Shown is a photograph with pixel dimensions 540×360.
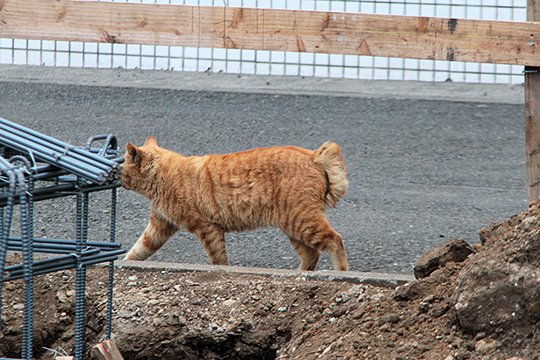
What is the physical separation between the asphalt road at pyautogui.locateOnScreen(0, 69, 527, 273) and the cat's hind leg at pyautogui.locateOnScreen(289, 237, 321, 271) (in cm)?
24

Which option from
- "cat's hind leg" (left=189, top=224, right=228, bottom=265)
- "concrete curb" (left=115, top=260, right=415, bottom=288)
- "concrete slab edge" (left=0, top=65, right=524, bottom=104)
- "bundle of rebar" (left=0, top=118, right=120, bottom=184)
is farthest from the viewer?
"concrete slab edge" (left=0, top=65, right=524, bottom=104)

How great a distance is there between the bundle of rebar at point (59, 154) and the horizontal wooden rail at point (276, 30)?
6.61 feet

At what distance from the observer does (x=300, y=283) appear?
475cm

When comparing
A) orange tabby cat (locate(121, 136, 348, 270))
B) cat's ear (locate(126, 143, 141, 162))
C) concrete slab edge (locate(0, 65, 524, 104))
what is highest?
concrete slab edge (locate(0, 65, 524, 104))

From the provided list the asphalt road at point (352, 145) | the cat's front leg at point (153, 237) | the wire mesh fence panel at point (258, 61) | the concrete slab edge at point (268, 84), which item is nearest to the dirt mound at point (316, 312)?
the cat's front leg at point (153, 237)

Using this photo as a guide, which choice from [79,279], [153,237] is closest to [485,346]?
[79,279]

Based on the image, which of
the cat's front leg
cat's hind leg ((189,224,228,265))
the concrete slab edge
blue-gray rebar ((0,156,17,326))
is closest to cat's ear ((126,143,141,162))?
the cat's front leg

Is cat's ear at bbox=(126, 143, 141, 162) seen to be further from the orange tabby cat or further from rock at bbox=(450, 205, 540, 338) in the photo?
rock at bbox=(450, 205, 540, 338)

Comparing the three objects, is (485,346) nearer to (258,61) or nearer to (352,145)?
(352,145)

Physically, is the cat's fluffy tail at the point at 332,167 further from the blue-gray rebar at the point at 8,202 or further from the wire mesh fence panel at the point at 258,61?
the wire mesh fence panel at the point at 258,61

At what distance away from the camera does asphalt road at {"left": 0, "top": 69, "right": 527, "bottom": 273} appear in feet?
23.1

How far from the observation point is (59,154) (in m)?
3.30

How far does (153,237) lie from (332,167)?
1.25m

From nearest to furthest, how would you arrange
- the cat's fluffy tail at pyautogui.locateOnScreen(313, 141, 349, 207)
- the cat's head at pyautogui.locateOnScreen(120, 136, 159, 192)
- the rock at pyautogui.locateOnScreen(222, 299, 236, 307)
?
the rock at pyautogui.locateOnScreen(222, 299, 236, 307) → the cat's fluffy tail at pyautogui.locateOnScreen(313, 141, 349, 207) → the cat's head at pyautogui.locateOnScreen(120, 136, 159, 192)
